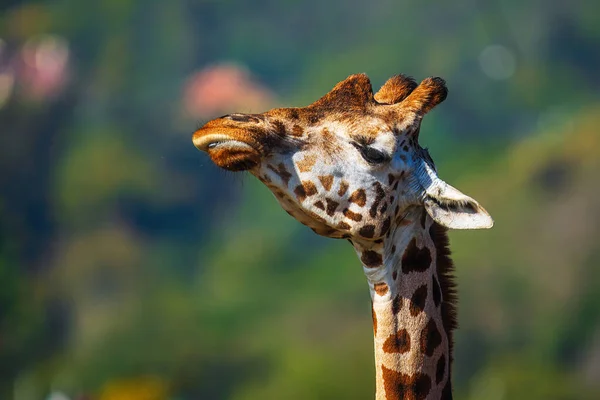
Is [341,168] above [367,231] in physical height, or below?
above

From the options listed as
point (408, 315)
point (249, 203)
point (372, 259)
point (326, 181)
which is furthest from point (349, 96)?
point (249, 203)

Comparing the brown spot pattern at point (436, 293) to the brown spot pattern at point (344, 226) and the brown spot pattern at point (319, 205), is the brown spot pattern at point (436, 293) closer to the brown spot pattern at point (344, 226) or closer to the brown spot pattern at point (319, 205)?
the brown spot pattern at point (344, 226)

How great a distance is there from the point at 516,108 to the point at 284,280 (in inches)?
143

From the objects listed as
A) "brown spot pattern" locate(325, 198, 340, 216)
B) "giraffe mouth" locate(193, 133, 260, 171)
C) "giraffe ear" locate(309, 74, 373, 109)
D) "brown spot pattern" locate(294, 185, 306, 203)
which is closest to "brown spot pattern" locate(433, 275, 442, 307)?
"brown spot pattern" locate(325, 198, 340, 216)

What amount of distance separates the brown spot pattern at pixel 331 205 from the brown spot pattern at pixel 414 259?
34 cm

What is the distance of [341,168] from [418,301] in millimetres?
599

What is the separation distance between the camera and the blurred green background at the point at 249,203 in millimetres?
10781

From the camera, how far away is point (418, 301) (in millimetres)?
3547

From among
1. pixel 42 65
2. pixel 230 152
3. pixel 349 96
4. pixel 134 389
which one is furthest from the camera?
pixel 42 65

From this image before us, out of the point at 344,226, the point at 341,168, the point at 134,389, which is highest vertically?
the point at 341,168

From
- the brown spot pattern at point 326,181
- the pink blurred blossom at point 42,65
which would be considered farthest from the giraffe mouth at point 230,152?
the pink blurred blossom at point 42,65

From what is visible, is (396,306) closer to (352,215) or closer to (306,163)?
(352,215)

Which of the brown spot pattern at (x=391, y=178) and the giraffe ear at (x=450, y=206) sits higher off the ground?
the brown spot pattern at (x=391, y=178)

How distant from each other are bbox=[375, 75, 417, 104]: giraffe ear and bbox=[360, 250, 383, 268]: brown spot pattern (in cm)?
71
